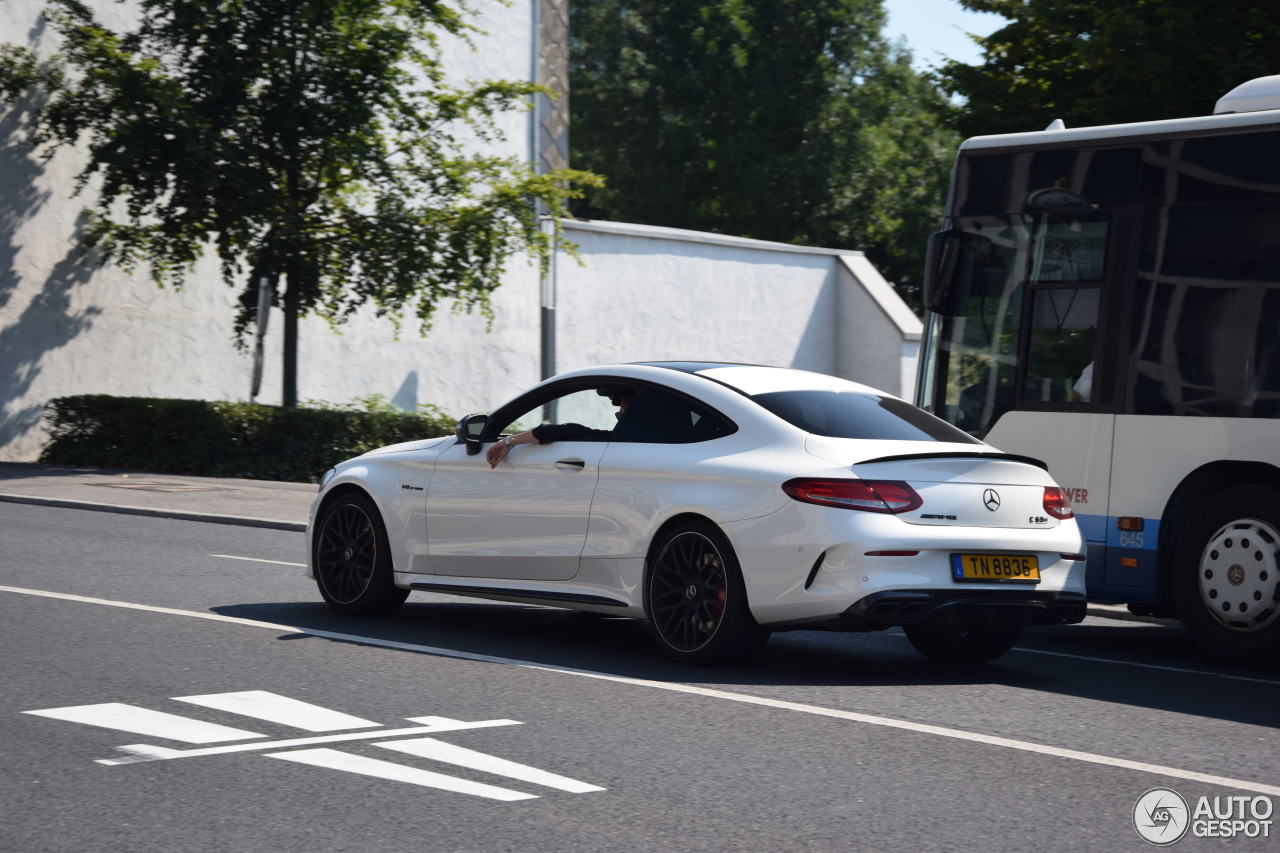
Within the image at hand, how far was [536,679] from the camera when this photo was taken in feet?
26.5

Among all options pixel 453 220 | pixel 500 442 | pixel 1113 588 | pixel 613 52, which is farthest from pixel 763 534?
pixel 613 52

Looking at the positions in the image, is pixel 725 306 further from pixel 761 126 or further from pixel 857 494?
pixel 857 494

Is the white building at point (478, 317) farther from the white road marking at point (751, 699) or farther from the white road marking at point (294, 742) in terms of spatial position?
the white road marking at point (294, 742)

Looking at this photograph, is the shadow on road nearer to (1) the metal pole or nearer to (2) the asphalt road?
(2) the asphalt road

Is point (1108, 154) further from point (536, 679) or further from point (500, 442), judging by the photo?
point (536, 679)

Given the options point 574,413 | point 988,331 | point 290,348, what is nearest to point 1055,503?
point 988,331

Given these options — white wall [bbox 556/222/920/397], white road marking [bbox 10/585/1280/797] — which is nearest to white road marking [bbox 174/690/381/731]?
white road marking [bbox 10/585/1280/797]

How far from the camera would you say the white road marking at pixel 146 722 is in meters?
6.57

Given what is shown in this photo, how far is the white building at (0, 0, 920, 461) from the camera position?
25.0 metres

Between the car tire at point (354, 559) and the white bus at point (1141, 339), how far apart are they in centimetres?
382

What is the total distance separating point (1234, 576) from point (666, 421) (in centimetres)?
333

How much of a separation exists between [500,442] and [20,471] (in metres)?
15.1

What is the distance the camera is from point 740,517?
8.18 metres

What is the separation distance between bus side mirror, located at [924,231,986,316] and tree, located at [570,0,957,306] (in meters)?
44.9
